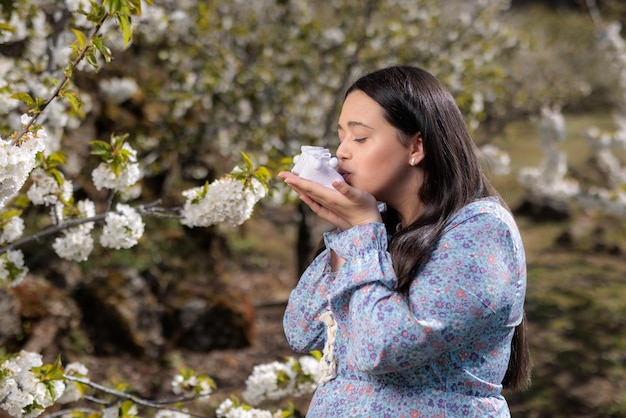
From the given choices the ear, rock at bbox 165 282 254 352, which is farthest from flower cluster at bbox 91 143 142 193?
rock at bbox 165 282 254 352

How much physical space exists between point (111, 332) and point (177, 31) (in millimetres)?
2332

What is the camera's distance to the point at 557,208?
10477 millimetres

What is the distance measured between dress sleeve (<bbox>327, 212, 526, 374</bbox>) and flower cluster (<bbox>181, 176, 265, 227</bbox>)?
0.72 m

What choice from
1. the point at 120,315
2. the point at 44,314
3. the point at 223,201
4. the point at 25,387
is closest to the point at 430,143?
the point at 223,201

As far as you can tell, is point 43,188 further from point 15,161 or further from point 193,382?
point 193,382

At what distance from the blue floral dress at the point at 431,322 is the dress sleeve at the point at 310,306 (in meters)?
0.10

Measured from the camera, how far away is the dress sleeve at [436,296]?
48.6 inches

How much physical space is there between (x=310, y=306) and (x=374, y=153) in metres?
0.42

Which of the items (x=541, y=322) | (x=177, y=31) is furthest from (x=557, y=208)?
(x=177, y=31)

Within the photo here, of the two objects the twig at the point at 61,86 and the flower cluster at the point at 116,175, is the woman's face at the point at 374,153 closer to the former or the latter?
the twig at the point at 61,86

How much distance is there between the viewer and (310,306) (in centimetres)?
161

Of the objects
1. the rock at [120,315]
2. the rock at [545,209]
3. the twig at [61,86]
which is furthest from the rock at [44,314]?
the rock at [545,209]

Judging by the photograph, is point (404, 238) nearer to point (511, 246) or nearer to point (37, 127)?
point (511, 246)

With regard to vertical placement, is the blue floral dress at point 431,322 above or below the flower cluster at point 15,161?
below
